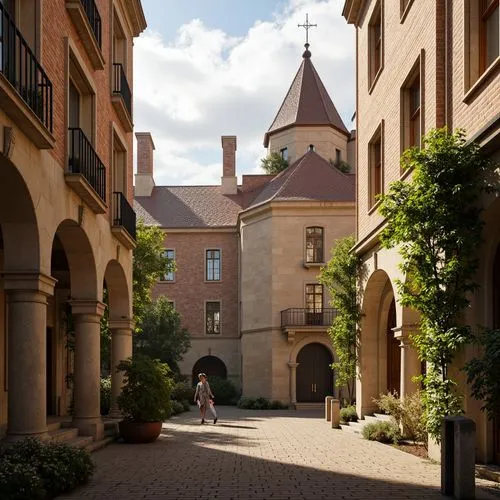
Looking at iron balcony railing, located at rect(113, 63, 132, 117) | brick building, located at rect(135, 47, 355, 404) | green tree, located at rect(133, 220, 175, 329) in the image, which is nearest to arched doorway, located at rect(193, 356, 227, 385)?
brick building, located at rect(135, 47, 355, 404)

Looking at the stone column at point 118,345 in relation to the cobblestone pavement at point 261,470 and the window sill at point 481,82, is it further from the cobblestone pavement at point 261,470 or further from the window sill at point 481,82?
the window sill at point 481,82

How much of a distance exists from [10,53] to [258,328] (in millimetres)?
29582

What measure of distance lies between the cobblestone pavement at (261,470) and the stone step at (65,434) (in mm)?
710

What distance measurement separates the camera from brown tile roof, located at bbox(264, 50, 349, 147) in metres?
50.3

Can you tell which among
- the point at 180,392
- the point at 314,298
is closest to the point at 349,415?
the point at 180,392

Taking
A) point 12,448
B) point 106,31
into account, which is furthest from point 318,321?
point 12,448

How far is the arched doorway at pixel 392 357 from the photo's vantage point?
66.6 ft

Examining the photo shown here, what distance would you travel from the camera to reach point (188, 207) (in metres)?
49.3

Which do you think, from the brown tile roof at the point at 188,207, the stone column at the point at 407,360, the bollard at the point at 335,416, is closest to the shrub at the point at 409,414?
the stone column at the point at 407,360

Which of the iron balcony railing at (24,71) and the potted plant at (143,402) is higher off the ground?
the iron balcony railing at (24,71)

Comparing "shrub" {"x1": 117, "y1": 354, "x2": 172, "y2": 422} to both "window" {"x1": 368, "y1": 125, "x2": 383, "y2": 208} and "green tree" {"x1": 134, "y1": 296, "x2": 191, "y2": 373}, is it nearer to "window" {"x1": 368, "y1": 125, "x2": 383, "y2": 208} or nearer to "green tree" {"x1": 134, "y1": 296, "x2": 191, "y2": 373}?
"window" {"x1": 368, "y1": 125, "x2": 383, "y2": 208}

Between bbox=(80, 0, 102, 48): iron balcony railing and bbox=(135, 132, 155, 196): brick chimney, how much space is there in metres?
33.6

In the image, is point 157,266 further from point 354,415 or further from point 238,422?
point 354,415

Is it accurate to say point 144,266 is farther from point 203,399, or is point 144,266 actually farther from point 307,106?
point 307,106
